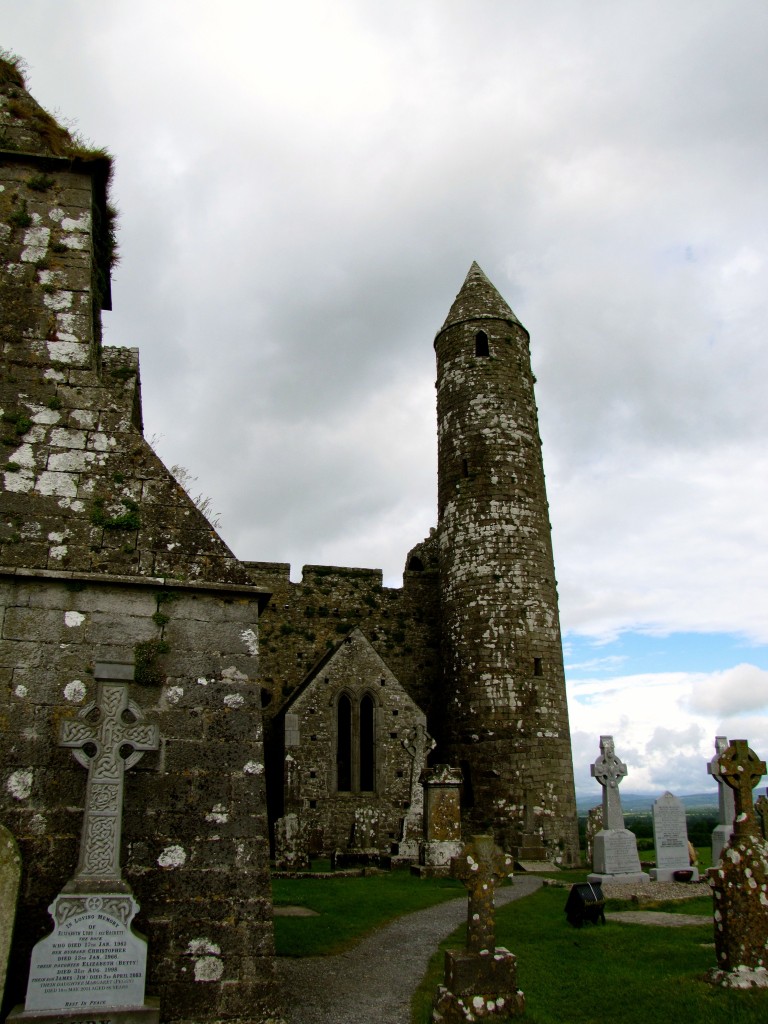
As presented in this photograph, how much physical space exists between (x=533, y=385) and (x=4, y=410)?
17.3 m

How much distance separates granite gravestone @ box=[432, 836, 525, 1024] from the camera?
221 inches

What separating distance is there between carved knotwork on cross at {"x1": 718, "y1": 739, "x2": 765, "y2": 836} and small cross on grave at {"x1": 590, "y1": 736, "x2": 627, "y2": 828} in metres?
7.04

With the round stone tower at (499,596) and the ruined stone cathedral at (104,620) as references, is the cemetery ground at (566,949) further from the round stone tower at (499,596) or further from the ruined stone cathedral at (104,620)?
the round stone tower at (499,596)

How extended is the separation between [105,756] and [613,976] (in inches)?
200

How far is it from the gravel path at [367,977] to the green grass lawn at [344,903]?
30 centimetres

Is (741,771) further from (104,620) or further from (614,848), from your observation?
(614,848)

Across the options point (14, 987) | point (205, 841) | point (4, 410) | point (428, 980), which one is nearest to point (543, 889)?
point (428, 980)

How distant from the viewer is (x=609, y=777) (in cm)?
1455

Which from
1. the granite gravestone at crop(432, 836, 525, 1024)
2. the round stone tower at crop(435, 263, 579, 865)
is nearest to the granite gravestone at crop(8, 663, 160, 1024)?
the granite gravestone at crop(432, 836, 525, 1024)

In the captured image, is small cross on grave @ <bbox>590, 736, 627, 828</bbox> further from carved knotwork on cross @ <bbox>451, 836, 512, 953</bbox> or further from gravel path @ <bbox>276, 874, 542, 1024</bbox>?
carved knotwork on cross @ <bbox>451, 836, 512, 953</bbox>

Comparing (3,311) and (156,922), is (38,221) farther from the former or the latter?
(156,922)

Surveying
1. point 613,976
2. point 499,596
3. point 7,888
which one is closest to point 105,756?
point 7,888

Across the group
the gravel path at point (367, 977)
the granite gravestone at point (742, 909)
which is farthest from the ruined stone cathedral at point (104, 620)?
the granite gravestone at point (742, 909)

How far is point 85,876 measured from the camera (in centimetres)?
464
